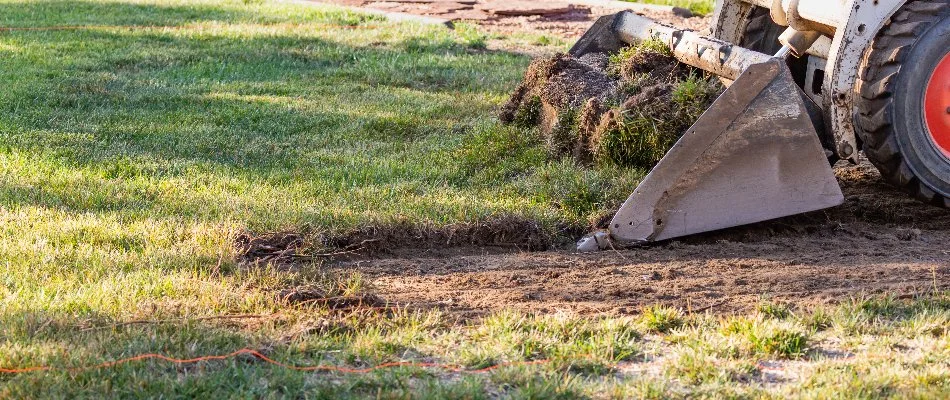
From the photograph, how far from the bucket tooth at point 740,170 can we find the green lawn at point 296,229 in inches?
20.9

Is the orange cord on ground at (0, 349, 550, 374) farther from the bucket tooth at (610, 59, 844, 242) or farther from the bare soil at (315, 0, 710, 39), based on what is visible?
the bare soil at (315, 0, 710, 39)

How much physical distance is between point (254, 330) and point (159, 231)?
1473mm

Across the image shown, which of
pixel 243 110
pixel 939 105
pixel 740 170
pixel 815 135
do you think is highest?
pixel 939 105

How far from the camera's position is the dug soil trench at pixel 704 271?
191 inches

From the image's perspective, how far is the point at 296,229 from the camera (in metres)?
5.68

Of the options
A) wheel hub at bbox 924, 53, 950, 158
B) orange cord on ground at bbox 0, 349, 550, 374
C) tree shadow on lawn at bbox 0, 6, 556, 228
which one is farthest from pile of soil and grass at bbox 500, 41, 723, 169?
orange cord on ground at bbox 0, 349, 550, 374

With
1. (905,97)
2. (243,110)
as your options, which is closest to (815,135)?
(905,97)

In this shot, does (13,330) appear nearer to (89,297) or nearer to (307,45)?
(89,297)

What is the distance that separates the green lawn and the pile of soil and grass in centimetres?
18

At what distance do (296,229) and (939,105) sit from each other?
3.48 metres

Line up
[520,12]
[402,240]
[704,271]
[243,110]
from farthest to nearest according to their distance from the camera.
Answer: [520,12]
[243,110]
[402,240]
[704,271]

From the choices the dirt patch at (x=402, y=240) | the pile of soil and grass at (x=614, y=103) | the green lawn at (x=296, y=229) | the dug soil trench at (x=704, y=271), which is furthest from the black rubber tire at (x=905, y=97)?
the dirt patch at (x=402, y=240)

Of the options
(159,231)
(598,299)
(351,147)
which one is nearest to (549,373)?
(598,299)

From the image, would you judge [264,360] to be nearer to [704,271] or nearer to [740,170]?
[704,271]
